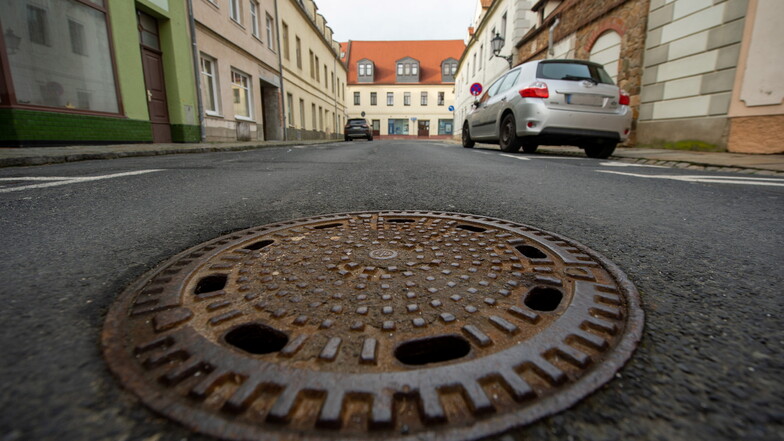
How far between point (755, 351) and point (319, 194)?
2.13 m

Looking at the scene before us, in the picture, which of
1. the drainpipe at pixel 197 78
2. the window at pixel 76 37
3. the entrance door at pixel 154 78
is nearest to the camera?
the window at pixel 76 37

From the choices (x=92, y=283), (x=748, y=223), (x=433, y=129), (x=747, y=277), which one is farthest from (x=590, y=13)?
(x=433, y=129)

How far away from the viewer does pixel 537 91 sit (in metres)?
5.66

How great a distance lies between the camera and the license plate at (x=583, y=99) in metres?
5.54

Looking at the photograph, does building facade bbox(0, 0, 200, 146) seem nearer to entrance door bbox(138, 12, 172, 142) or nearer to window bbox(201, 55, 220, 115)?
entrance door bbox(138, 12, 172, 142)

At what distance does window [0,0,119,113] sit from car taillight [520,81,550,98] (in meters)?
7.68

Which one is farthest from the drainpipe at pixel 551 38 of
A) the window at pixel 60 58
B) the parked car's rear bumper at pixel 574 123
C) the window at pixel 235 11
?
the window at pixel 60 58

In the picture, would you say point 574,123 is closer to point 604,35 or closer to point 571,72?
point 571,72

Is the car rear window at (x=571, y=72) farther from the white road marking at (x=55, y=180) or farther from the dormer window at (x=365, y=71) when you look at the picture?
A: the dormer window at (x=365, y=71)

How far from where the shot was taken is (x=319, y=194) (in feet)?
8.06

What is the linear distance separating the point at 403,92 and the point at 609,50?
3239 centimetres

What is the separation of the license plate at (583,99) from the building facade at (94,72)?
319 inches

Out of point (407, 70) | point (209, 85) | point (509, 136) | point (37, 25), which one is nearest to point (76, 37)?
point (37, 25)

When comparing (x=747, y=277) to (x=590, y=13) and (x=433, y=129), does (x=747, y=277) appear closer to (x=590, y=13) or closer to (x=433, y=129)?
(x=590, y=13)
